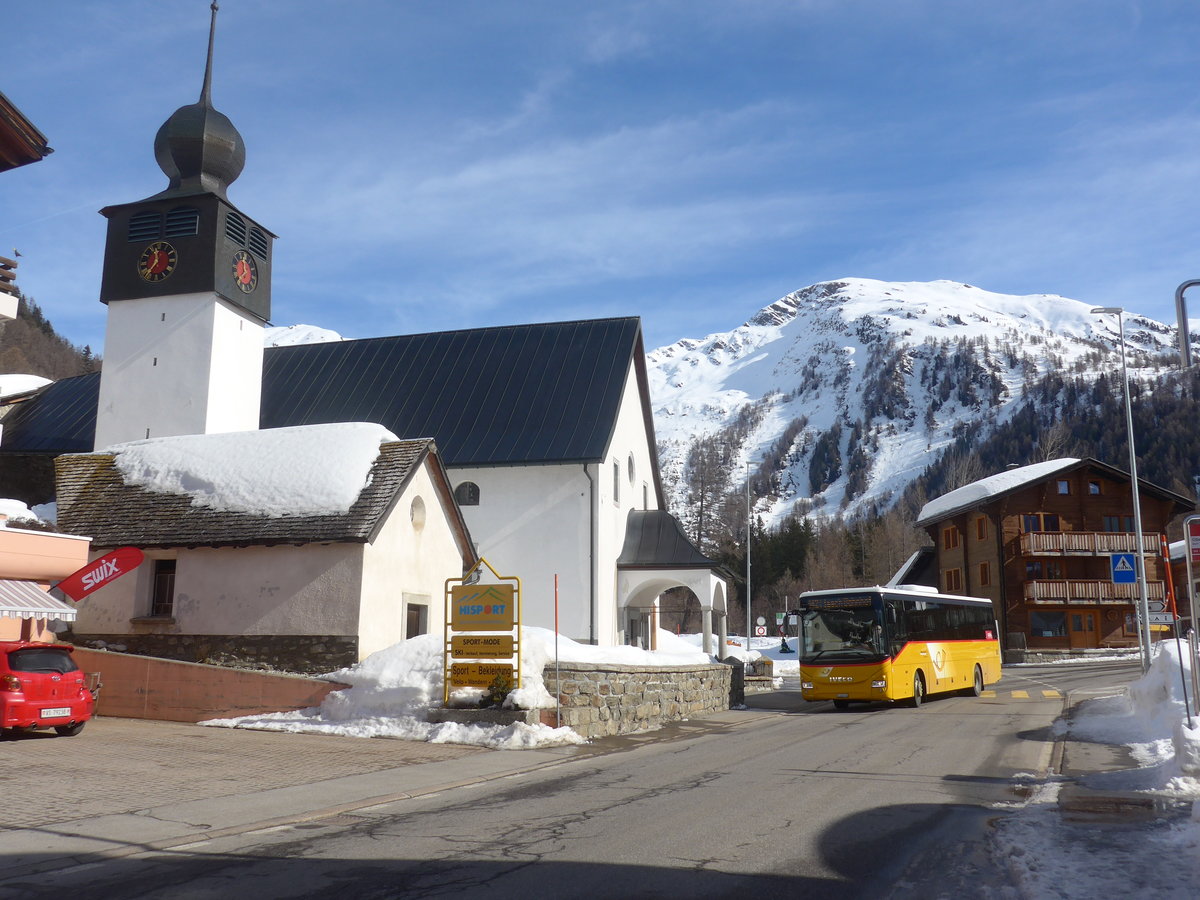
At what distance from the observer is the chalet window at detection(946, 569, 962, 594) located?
62.7 meters

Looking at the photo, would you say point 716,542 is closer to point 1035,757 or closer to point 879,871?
point 1035,757

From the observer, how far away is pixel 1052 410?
646 feet

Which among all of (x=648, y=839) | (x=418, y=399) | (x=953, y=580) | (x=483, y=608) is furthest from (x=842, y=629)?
(x=953, y=580)

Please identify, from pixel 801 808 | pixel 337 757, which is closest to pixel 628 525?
pixel 337 757

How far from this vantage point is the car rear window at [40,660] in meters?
15.6

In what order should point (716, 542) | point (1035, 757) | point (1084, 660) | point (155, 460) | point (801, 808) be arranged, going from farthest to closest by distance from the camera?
1. point (716, 542)
2. point (1084, 660)
3. point (155, 460)
4. point (1035, 757)
5. point (801, 808)

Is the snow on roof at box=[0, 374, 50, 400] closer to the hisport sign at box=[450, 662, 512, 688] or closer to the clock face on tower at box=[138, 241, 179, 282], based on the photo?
the clock face on tower at box=[138, 241, 179, 282]

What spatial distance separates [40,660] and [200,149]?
24.8 meters

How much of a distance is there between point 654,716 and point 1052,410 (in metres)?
195

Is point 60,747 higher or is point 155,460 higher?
point 155,460

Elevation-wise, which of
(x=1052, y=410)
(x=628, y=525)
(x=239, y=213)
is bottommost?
(x=628, y=525)

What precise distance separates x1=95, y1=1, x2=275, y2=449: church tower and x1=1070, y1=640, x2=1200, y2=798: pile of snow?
2759 cm

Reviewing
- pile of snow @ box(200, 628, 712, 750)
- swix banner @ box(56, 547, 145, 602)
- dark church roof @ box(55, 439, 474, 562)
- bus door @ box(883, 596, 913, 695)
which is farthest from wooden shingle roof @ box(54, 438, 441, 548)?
bus door @ box(883, 596, 913, 695)

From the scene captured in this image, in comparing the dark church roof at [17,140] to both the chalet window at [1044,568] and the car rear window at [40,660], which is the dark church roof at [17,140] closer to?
the car rear window at [40,660]
